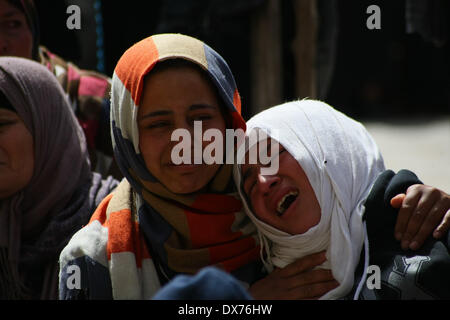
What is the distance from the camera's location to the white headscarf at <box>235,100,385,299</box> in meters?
1.68

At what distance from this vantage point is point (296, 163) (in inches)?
68.8

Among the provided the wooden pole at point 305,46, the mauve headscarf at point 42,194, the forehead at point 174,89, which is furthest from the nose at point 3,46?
the wooden pole at point 305,46

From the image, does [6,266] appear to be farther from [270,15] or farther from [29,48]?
[270,15]

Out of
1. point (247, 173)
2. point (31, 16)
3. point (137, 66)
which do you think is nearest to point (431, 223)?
point (247, 173)

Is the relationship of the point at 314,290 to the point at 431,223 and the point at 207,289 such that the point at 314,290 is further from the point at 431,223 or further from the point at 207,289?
the point at 207,289

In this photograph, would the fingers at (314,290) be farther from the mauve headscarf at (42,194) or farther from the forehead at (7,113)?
the forehead at (7,113)

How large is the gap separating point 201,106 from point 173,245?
1.49 feet

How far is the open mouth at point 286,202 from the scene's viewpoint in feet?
5.68

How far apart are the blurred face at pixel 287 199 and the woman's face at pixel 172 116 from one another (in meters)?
0.21

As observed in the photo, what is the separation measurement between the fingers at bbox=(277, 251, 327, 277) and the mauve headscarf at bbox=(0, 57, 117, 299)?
2.78 feet

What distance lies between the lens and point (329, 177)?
1.74 metres

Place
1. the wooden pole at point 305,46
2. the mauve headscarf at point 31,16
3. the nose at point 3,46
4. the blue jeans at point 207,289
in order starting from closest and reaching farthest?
the blue jeans at point 207,289
the nose at point 3,46
the mauve headscarf at point 31,16
the wooden pole at point 305,46

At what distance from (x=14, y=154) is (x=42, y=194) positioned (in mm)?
219

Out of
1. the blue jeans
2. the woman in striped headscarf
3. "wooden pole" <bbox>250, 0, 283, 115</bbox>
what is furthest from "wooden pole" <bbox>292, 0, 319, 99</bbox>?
the blue jeans
